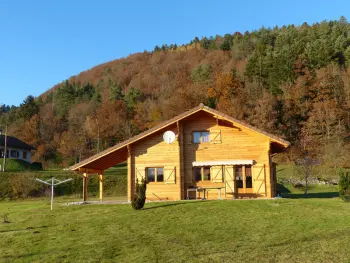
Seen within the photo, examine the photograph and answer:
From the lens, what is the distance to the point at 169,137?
18.9 metres

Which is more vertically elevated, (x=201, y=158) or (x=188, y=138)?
(x=188, y=138)

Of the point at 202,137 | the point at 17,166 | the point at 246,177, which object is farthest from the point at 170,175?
the point at 17,166

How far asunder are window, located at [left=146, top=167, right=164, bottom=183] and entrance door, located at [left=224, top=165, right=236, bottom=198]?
11.6 ft

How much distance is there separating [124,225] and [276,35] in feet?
227

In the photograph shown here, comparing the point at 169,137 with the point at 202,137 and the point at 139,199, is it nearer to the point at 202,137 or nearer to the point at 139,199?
the point at 202,137

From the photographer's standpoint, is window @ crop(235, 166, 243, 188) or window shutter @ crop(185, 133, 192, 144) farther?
window shutter @ crop(185, 133, 192, 144)

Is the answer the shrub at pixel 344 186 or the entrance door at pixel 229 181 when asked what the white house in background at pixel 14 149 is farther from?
the shrub at pixel 344 186

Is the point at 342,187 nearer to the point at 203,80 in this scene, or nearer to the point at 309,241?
the point at 309,241

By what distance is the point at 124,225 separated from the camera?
1180 centimetres

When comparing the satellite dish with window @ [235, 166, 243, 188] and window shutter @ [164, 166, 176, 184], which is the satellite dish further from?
window @ [235, 166, 243, 188]

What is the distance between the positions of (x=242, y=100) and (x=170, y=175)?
32.1m

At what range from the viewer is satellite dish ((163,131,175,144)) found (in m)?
18.9

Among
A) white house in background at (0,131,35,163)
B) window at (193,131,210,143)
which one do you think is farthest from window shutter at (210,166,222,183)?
white house in background at (0,131,35,163)

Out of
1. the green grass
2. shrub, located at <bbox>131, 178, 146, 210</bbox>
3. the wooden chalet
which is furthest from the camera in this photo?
the green grass
